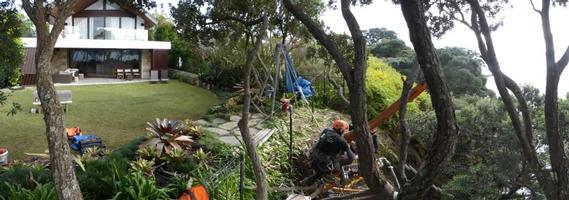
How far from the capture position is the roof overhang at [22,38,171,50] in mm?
24359

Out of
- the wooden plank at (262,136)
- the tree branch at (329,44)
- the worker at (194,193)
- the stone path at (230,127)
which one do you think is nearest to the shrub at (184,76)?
the stone path at (230,127)

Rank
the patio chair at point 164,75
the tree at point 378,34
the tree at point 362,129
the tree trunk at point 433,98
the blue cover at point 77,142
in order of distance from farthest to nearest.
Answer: the tree at point 378,34 < the patio chair at point 164,75 < the blue cover at point 77,142 < the tree at point 362,129 < the tree trunk at point 433,98

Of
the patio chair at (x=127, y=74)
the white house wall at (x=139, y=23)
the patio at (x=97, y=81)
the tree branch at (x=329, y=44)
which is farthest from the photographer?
the white house wall at (x=139, y=23)

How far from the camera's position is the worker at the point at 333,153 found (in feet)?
25.3

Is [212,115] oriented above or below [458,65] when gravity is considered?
below

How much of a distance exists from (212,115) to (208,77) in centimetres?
921

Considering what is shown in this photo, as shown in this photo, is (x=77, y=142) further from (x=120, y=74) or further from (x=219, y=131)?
(x=120, y=74)

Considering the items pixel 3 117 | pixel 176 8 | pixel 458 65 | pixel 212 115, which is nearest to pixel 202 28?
pixel 176 8

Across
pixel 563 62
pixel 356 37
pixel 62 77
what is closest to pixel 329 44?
pixel 356 37

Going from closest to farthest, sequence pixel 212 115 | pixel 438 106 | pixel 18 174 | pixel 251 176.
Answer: pixel 438 106, pixel 18 174, pixel 251 176, pixel 212 115

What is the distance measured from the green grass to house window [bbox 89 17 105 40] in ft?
14.9

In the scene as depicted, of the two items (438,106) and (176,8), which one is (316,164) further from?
(438,106)

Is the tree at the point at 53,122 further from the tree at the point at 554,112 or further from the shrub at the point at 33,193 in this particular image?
the tree at the point at 554,112

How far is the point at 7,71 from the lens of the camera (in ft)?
23.0
